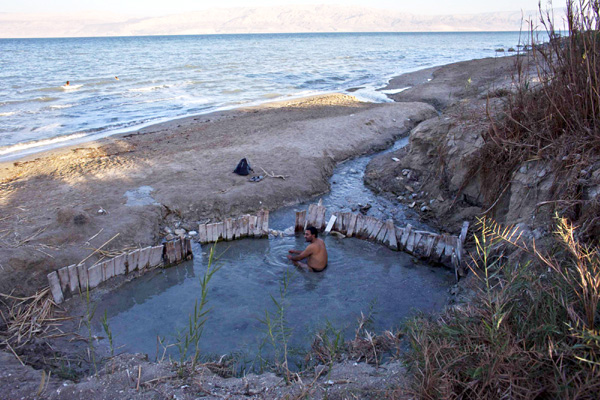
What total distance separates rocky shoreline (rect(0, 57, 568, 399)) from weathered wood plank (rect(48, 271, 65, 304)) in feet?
Result: 1.35

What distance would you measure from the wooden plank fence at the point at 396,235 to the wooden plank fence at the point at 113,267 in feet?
7.70

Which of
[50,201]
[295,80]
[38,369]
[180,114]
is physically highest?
[295,80]

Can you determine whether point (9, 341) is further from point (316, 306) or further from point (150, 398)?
point (316, 306)

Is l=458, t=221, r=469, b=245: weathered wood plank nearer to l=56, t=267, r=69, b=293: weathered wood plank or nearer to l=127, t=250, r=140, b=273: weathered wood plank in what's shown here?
l=127, t=250, r=140, b=273: weathered wood plank

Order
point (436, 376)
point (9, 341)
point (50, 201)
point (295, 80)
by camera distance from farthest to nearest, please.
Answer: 1. point (295, 80)
2. point (50, 201)
3. point (9, 341)
4. point (436, 376)

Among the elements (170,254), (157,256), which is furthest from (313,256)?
(157,256)

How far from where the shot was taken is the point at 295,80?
2988cm

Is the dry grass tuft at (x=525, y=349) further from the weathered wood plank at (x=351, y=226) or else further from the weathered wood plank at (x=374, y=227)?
the weathered wood plank at (x=351, y=226)

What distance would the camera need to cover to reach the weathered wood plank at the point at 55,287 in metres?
5.40

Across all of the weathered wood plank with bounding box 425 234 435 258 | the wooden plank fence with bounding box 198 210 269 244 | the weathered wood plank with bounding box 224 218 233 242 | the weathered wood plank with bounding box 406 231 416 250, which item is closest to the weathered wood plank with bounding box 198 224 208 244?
the wooden plank fence with bounding box 198 210 269 244

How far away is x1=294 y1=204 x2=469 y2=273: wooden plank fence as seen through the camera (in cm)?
676

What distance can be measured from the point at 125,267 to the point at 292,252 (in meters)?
2.69

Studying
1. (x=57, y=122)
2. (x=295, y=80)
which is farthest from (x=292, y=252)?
(x=295, y=80)

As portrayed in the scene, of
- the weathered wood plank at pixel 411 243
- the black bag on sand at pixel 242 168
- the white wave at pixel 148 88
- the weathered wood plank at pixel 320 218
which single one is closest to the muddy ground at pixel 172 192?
the black bag on sand at pixel 242 168
